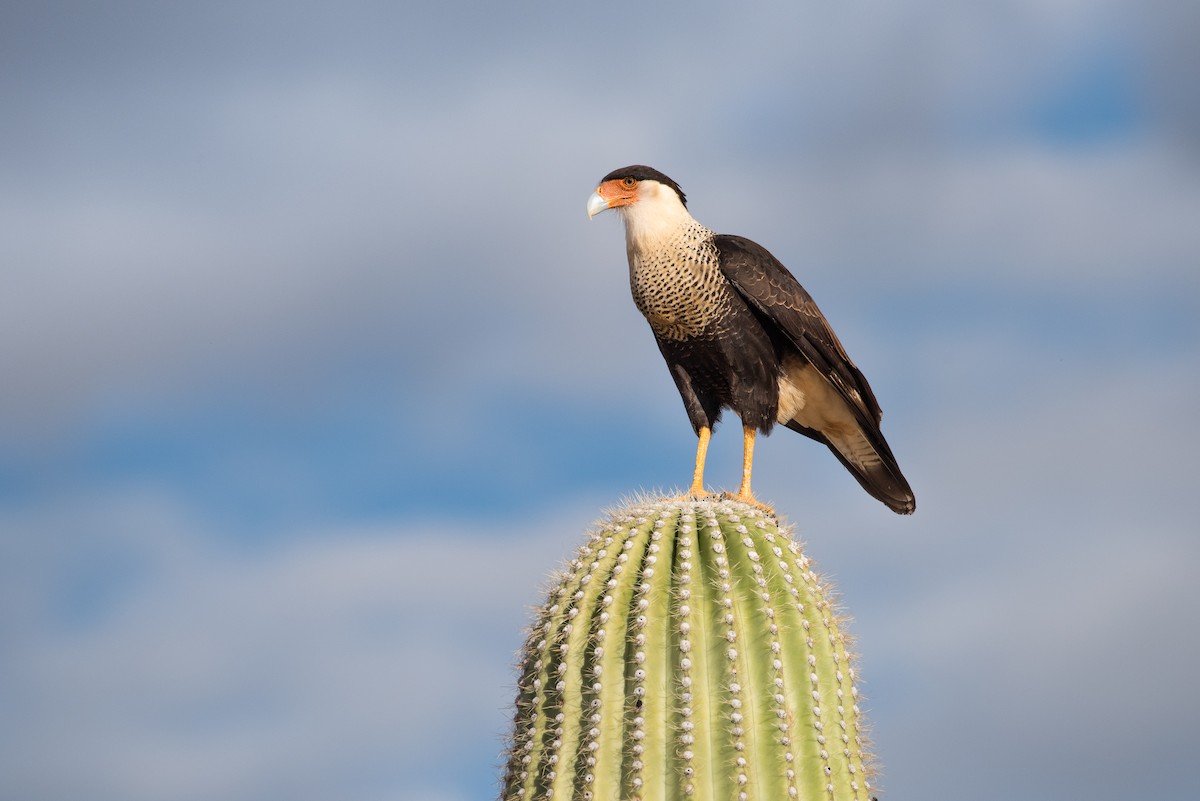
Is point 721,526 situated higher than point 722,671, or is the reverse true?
point 721,526

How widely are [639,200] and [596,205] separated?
26cm

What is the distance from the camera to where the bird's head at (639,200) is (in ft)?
24.7

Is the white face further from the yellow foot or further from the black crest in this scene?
the yellow foot

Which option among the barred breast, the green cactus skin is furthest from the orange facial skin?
the green cactus skin

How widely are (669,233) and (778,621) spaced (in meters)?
3.39

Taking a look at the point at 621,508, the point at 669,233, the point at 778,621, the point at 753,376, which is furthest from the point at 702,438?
the point at 778,621

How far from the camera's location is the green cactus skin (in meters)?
4.38

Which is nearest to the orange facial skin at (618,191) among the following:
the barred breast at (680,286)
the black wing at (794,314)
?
the barred breast at (680,286)

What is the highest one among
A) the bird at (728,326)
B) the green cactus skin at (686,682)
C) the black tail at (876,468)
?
the bird at (728,326)

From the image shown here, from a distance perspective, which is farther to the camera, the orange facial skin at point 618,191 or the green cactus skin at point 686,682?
the orange facial skin at point 618,191

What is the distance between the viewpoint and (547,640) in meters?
4.72

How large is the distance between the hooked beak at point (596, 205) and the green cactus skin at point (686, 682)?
3082mm

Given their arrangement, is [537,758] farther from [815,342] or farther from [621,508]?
[815,342]

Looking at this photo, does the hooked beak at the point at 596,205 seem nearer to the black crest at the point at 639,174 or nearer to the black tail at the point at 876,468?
the black crest at the point at 639,174
